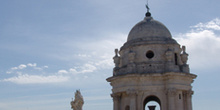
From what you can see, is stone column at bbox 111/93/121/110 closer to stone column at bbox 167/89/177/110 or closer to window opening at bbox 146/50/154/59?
window opening at bbox 146/50/154/59

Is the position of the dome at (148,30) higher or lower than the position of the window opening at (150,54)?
higher

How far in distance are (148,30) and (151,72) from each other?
5433 millimetres

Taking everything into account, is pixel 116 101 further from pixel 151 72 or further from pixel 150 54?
pixel 150 54

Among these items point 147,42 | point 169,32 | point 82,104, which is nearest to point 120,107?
point 82,104

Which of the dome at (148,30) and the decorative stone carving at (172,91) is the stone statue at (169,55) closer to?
the dome at (148,30)

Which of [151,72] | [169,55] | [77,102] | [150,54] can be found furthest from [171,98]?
[77,102]

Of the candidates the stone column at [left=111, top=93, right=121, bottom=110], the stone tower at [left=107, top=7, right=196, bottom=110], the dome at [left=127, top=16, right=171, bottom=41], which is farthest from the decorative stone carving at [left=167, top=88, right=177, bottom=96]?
the dome at [left=127, top=16, right=171, bottom=41]

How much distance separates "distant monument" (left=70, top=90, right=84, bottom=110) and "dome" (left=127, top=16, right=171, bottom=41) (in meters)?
9.60

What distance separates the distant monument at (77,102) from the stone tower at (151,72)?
15.9 ft

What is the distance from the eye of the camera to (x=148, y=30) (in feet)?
120

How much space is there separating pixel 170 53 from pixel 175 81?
3091 mm

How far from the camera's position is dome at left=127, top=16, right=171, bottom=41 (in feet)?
119

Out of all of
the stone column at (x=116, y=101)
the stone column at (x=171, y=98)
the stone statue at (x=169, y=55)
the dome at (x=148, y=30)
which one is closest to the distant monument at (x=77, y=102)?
the stone column at (x=116, y=101)

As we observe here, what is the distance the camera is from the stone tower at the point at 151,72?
33.3 m
